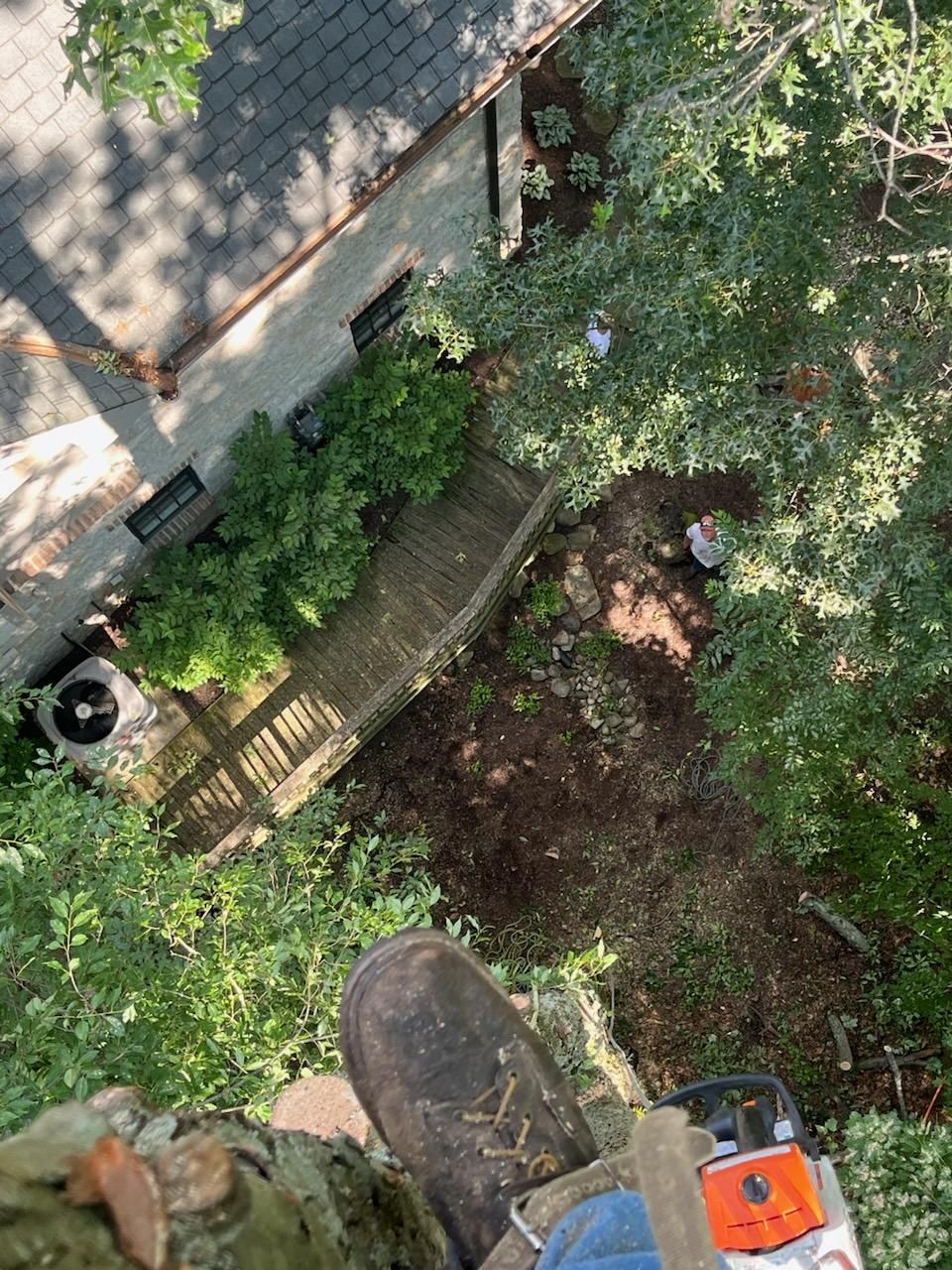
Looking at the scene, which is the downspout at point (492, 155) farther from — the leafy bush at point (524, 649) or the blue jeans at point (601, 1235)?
the blue jeans at point (601, 1235)

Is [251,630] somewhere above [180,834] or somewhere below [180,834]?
above

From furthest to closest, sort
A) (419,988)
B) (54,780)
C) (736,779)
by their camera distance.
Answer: (736,779) → (54,780) → (419,988)

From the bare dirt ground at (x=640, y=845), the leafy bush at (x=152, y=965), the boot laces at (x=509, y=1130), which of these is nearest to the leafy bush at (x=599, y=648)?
the bare dirt ground at (x=640, y=845)

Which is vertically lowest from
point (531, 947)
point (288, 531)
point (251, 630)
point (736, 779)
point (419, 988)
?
point (531, 947)

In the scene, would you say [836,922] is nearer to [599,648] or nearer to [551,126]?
[599,648]

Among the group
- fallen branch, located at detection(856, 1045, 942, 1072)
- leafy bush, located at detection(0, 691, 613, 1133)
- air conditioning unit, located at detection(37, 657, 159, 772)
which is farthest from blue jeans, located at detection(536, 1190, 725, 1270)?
air conditioning unit, located at detection(37, 657, 159, 772)

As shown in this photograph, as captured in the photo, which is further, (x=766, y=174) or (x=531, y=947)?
(x=531, y=947)

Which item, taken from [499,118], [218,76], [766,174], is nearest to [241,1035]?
[766,174]

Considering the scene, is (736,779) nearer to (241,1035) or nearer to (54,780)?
(241,1035)
